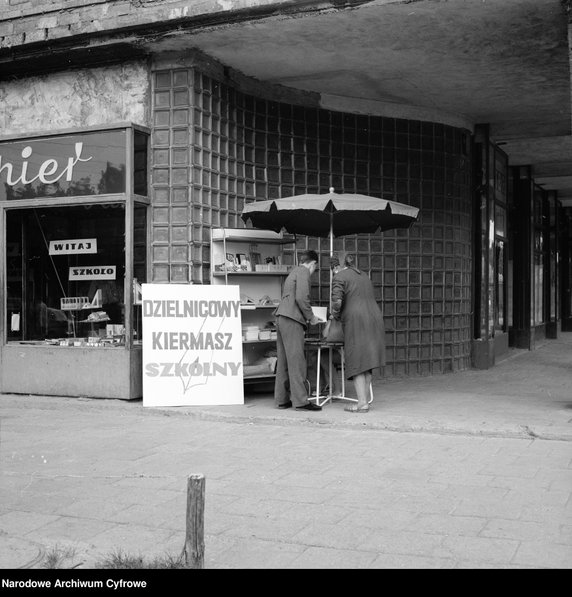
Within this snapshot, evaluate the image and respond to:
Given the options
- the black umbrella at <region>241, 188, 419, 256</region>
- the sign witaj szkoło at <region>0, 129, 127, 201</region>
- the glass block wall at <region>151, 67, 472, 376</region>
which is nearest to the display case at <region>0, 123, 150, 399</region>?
the sign witaj szkoło at <region>0, 129, 127, 201</region>

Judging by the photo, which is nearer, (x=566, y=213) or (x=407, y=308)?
(x=407, y=308)

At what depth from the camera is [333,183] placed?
12461mm

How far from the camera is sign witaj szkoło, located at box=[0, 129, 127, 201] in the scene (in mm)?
10242

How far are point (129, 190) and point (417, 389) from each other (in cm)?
494

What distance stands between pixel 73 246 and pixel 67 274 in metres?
0.40

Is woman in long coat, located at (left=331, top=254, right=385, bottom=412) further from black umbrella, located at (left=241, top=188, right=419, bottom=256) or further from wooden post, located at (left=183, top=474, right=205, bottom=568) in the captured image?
wooden post, located at (left=183, top=474, right=205, bottom=568)

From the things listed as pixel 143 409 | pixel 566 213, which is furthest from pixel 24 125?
pixel 566 213

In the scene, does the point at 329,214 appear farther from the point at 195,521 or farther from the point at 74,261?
the point at 195,521

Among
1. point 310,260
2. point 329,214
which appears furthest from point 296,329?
point 329,214

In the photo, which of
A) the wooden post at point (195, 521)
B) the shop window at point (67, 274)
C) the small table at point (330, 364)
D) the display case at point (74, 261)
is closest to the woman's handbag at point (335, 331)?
the small table at point (330, 364)

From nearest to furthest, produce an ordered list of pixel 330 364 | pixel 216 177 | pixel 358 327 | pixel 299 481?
pixel 299 481 < pixel 358 327 < pixel 330 364 < pixel 216 177

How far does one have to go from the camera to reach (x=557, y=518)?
5.15 meters
